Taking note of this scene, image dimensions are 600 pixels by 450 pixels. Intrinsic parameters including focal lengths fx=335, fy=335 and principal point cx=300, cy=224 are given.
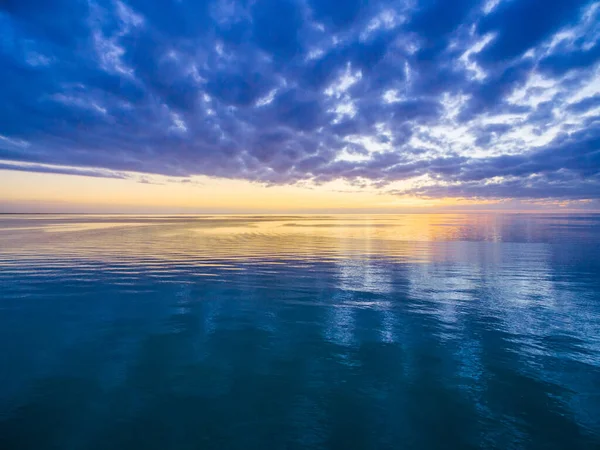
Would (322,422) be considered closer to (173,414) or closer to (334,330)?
(173,414)

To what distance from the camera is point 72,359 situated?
10.7 meters

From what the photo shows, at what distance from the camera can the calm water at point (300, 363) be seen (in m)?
7.34

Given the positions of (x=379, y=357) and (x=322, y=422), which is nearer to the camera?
(x=322, y=422)

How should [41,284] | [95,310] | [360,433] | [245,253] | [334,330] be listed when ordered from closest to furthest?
[360,433] < [334,330] < [95,310] < [41,284] < [245,253]

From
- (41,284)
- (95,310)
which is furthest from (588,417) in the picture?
(41,284)

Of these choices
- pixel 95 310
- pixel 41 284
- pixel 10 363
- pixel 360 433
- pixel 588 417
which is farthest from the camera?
pixel 41 284

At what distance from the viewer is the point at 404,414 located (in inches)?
312

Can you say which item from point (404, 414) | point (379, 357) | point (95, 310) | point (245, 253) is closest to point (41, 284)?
point (95, 310)

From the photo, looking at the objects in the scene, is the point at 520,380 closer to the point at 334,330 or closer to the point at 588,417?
the point at 588,417

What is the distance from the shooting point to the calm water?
24.1 ft

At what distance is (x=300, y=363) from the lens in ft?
34.2

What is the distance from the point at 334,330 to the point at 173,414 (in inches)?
268

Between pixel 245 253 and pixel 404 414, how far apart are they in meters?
28.4

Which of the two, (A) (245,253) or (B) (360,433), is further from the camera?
(A) (245,253)
